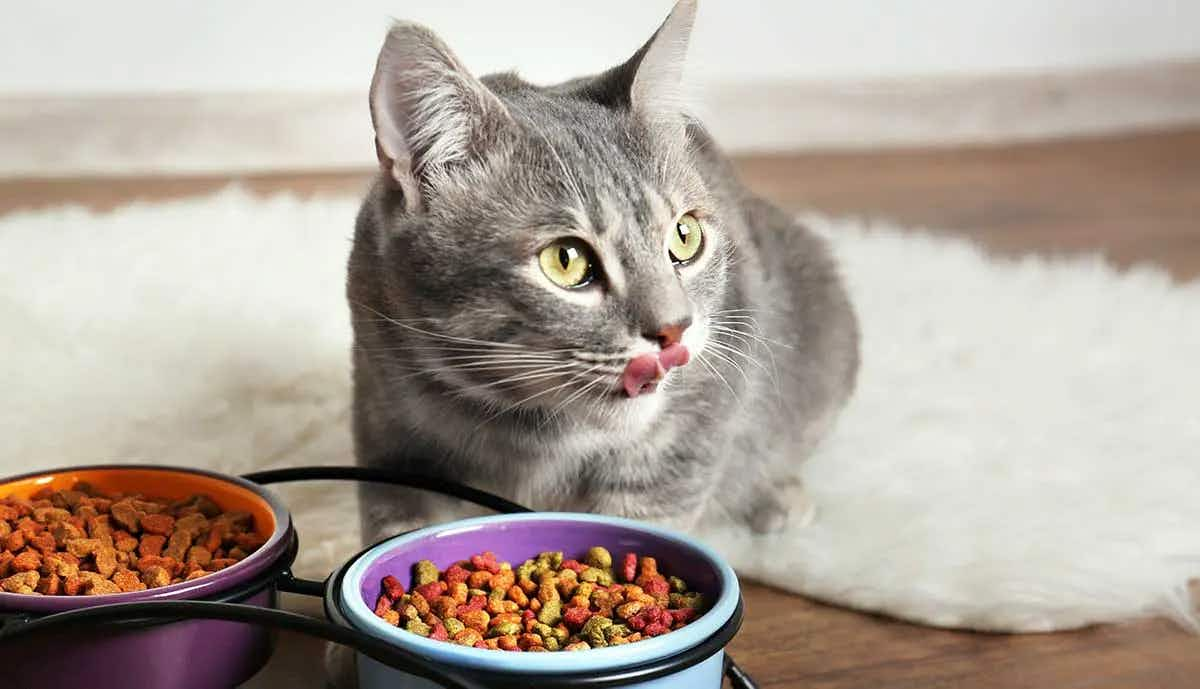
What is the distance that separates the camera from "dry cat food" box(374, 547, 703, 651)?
0.94 metres

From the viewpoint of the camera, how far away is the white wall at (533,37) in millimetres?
2633

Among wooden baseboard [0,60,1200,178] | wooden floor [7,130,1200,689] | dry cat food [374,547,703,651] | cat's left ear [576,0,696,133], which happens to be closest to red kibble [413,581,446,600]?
dry cat food [374,547,703,651]

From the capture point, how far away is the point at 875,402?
5.94ft

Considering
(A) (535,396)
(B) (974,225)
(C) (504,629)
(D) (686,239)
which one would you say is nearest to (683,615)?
(C) (504,629)

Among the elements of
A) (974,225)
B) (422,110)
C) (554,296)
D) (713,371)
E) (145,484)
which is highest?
(422,110)

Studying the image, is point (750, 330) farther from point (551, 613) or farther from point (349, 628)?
point (349, 628)

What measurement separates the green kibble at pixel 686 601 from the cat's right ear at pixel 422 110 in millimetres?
389

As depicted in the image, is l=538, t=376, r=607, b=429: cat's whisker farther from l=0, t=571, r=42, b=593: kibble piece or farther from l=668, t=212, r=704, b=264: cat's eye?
l=0, t=571, r=42, b=593: kibble piece

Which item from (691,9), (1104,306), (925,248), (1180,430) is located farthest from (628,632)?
(925,248)

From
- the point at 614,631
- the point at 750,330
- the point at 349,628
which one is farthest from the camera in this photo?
the point at 750,330

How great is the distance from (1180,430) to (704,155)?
2.47 ft

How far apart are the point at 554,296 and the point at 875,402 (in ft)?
2.89

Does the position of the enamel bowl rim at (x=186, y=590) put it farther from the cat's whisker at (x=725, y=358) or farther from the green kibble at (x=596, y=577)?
the cat's whisker at (x=725, y=358)

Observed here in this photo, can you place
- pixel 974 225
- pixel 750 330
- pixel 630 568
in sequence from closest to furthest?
pixel 630 568
pixel 750 330
pixel 974 225
